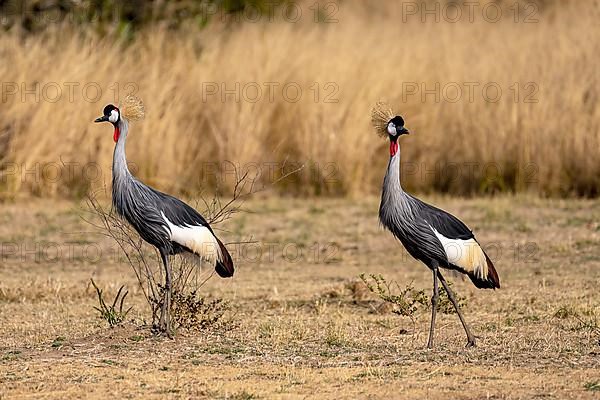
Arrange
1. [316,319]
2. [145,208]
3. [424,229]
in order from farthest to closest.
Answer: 1. [316,319]
2. [145,208]
3. [424,229]

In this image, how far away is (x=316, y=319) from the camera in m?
8.68

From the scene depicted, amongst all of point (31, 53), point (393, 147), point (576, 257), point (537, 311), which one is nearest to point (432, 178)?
point (576, 257)

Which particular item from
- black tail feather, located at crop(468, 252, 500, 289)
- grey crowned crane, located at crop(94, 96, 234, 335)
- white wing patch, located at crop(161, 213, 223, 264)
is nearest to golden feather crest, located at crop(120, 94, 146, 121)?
grey crowned crane, located at crop(94, 96, 234, 335)

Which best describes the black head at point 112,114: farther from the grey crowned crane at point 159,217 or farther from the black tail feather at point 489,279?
the black tail feather at point 489,279

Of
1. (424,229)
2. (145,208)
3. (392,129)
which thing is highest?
(392,129)

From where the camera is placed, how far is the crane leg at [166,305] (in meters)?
7.55

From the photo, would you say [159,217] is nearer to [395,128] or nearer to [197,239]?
[197,239]

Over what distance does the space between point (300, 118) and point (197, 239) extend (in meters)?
7.39

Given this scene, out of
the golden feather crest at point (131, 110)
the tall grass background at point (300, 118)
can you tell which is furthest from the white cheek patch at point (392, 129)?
the tall grass background at point (300, 118)

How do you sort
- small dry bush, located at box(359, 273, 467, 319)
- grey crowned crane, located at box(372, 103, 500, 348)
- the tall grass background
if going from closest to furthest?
1. grey crowned crane, located at box(372, 103, 500, 348)
2. small dry bush, located at box(359, 273, 467, 319)
3. the tall grass background

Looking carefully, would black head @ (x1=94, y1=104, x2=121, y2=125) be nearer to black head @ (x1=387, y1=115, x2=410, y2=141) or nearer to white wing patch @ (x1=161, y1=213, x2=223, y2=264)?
white wing patch @ (x1=161, y1=213, x2=223, y2=264)

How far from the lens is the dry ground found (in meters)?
6.41

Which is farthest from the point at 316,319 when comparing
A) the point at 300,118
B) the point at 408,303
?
the point at 300,118

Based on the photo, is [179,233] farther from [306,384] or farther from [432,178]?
[432,178]
